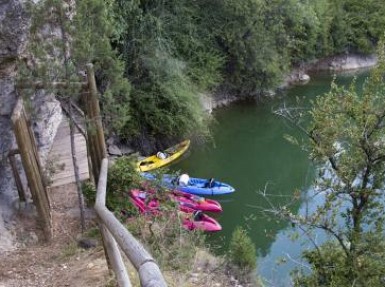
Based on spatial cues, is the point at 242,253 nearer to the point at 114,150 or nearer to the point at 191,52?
the point at 114,150

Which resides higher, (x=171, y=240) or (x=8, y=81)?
(x=8, y=81)

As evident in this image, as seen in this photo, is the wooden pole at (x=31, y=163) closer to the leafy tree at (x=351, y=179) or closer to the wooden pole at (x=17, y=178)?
the wooden pole at (x=17, y=178)

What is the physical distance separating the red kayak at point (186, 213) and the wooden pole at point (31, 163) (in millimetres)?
1883

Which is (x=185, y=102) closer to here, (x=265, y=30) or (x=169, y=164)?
(x=169, y=164)

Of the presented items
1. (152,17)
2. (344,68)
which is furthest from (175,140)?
(344,68)

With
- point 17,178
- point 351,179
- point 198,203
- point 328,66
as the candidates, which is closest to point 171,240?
point 17,178

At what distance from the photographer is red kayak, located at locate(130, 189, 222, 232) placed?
331 inches

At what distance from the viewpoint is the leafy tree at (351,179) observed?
5.98m

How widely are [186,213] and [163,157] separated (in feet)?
13.9

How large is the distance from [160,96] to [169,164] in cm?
210

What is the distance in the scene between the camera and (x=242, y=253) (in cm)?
884

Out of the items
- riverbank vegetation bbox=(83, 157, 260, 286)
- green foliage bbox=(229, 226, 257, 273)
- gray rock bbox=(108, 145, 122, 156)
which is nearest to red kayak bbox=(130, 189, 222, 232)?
riverbank vegetation bbox=(83, 157, 260, 286)

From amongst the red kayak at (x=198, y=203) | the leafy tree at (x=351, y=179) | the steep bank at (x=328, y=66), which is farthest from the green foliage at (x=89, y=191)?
the steep bank at (x=328, y=66)

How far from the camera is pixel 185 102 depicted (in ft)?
48.3
